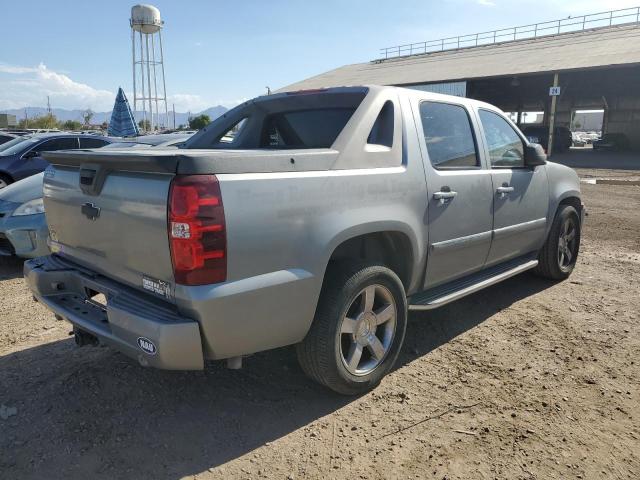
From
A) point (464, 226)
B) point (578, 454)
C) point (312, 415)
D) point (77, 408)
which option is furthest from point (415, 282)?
point (77, 408)

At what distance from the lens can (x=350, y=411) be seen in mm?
3055

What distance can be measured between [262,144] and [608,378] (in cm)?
306

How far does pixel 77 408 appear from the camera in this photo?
302 cm

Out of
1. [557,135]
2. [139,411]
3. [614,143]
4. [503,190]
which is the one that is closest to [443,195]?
[503,190]

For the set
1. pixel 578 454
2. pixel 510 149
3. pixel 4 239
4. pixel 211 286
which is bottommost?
pixel 578 454

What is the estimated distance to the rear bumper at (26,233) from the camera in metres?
5.57

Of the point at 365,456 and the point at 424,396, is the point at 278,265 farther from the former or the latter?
the point at 424,396

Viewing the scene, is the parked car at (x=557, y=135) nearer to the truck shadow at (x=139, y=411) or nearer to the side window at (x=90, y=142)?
the side window at (x=90, y=142)

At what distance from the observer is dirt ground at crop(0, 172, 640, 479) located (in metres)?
2.56

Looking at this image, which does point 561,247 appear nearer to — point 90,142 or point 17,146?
point 90,142

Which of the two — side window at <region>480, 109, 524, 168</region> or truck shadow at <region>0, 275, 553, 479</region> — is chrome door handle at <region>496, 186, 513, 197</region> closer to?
side window at <region>480, 109, 524, 168</region>

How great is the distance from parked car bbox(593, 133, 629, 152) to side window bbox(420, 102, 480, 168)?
37585 millimetres

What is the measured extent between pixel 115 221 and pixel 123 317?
52 cm

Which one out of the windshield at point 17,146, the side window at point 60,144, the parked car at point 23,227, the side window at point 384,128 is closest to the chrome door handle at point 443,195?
the side window at point 384,128
